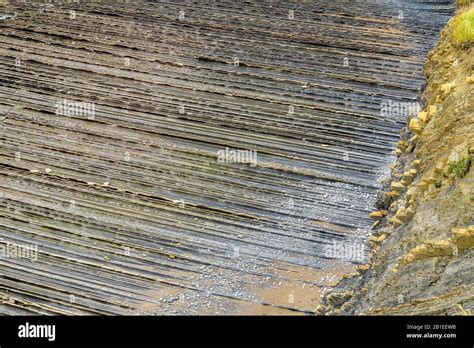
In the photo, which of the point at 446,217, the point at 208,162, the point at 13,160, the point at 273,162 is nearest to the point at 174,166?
the point at 208,162

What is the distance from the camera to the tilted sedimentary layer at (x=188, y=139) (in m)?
15.0

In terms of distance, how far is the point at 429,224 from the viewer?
12773 mm

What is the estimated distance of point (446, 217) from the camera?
1247 centimetres

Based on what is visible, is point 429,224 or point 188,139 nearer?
point 429,224

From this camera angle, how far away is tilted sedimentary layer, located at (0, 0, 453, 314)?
14953 mm

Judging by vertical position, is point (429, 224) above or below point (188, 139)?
below

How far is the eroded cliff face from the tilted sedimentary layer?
941 mm

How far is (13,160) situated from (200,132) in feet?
15.0

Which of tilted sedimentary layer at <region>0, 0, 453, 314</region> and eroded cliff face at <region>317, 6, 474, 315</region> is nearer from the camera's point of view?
eroded cliff face at <region>317, 6, 474, 315</region>

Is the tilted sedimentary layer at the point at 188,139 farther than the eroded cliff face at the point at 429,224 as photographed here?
Yes

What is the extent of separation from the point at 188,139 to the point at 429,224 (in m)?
8.10

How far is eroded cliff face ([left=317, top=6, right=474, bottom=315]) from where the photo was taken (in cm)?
1120

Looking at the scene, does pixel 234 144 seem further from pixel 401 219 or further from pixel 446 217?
pixel 446 217

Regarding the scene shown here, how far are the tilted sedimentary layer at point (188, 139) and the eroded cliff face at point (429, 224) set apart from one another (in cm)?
94
